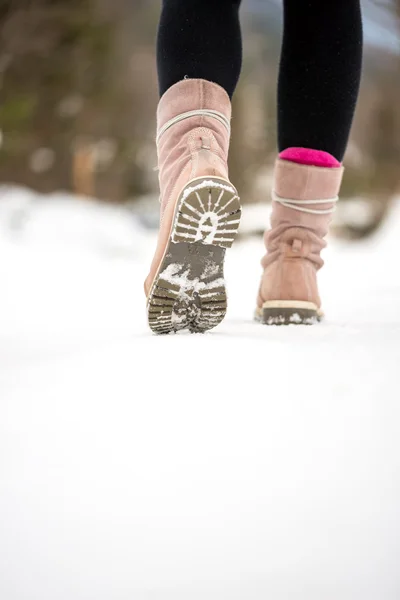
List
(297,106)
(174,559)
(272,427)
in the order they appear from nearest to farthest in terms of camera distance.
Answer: (174,559) → (272,427) → (297,106)

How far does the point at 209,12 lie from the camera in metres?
0.73

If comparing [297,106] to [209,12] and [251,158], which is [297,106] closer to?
[209,12]

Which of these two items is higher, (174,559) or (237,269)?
(237,269)

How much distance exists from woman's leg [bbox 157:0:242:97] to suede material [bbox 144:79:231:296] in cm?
2

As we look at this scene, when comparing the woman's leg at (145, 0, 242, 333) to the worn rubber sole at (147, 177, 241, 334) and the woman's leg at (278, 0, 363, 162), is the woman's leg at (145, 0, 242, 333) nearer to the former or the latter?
the worn rubber sole at (147, 177, 241, 334)

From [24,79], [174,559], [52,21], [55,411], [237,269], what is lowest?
[174,559]

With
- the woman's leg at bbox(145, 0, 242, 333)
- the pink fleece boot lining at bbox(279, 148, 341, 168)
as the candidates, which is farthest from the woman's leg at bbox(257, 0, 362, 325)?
the woman's leg at bbox(145, 0, 242, 333)

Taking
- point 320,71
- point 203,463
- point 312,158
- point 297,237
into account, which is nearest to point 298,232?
point 297,237

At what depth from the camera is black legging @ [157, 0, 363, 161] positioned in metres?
0.72

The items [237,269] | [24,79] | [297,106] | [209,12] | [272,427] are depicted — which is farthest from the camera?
[24,79]

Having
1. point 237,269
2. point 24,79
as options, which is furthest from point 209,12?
point 24,79

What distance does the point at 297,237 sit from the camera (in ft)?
2.93

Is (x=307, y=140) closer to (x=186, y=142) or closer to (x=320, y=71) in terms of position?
(x=320, y=71)

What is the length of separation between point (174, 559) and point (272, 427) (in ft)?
0.48
